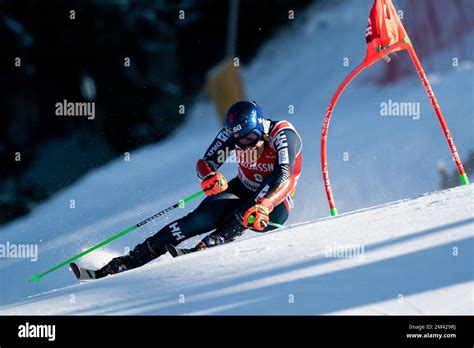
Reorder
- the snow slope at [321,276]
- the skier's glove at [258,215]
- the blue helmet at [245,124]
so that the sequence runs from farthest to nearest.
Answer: the blue helmet at [245,124] → the skier's glove at [258,215] → the snow slope at [321,276]

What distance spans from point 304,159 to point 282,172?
168 inches

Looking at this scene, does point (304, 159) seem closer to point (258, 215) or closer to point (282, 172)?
point (282, 172)

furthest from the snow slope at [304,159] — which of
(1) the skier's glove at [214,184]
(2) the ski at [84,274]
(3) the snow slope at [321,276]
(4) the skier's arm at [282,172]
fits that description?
(1) the skier's glove at [214,184]

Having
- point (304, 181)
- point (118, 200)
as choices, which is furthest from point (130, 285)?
point (118, 200)

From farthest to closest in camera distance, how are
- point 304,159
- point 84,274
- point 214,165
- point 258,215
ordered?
1. point 304,159
2. point 214,165
3. point 84,274
4. point 258,215

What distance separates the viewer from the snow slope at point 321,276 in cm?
326

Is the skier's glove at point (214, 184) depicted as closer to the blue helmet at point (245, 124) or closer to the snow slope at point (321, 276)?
the blue helmet at point (245, 124)

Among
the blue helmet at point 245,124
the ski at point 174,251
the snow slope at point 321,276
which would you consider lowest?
the snow slope at point 321,276

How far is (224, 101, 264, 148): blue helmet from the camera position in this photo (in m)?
5.22

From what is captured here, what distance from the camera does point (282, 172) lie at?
16.8ft

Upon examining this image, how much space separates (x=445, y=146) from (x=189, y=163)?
12.1 ft

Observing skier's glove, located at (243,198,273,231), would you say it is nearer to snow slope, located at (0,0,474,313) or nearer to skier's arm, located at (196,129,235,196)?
snow slope, located at (0,0,474,313)

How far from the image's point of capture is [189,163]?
35.3 ft

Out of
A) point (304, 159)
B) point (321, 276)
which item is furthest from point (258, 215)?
point (304, 159)
